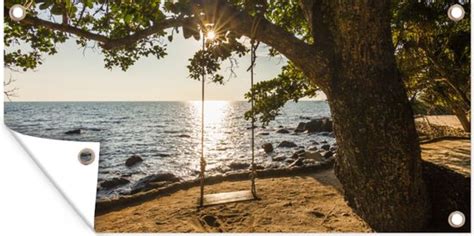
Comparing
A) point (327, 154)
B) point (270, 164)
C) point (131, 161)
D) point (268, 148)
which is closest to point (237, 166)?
point (270, 164)

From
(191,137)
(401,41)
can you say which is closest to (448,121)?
(401,41)

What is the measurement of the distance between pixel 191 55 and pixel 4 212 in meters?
1.52

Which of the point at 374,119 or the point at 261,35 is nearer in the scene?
the point at 374,119

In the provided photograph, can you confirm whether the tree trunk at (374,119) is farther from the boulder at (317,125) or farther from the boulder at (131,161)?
the boulder at (317,125)

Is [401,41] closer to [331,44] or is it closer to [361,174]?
[331,44]

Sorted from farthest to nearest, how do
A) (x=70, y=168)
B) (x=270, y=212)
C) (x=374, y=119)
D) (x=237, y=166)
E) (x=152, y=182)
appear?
Answer: (x=237, y=166), (x=152, y=182), (x=270, y=212), (x=374, y=119), (x=70, y=168)

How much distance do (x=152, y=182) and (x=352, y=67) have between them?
5.74 metres

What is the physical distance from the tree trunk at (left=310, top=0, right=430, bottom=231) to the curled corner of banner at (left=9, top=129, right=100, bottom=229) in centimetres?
140

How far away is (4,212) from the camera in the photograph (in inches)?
62.1

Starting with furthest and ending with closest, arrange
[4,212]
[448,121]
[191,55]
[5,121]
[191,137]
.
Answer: [191,137], [448,121], [191,55], [5,121], [4,212]

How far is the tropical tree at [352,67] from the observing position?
1.83m

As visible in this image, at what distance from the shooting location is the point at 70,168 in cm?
161

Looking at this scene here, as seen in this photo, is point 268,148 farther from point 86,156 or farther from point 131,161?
point 86,156

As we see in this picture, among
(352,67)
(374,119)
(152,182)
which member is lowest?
(152,182)
